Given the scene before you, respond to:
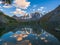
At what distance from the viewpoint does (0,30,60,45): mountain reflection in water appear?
236 inches

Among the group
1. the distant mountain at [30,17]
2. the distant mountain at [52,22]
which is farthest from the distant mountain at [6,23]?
the distant mountain at [52,22]

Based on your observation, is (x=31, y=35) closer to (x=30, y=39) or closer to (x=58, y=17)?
(x=30, y=39)

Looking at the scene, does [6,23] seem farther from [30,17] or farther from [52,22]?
[52,22]

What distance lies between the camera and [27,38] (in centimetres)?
623

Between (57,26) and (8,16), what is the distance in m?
1.87

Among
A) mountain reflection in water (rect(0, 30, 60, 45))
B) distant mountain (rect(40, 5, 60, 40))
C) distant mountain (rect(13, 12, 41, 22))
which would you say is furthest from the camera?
distant mountain (rect(13, 12, 41, 22))

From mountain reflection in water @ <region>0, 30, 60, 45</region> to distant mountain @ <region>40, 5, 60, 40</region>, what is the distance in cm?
20

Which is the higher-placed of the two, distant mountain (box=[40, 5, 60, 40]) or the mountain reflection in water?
distant mountain (box=[40, 5, 60, 40])

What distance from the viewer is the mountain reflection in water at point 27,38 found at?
6004 mm

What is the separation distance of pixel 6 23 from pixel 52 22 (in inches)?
67.2

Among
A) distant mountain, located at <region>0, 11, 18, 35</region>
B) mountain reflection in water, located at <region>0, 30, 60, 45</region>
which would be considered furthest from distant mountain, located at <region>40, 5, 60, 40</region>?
distant mountain, located at <region>0, 11, 18, 35</region>

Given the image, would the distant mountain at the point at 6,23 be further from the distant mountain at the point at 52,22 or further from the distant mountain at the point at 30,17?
the distant mountain at the point at 52,22

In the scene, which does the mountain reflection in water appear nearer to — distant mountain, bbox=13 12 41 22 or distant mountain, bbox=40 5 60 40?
distant mountain, bbox=40 5 60 40

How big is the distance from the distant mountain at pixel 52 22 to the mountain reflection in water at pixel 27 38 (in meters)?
0.20
